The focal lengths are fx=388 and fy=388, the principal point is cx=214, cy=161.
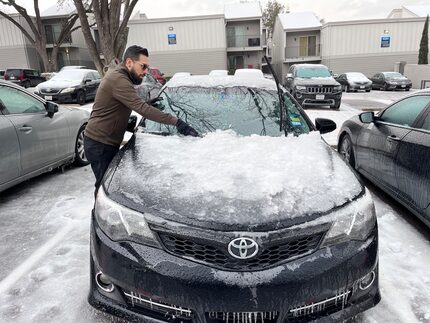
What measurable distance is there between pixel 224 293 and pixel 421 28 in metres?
38.1

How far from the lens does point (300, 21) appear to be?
3581 centimetres

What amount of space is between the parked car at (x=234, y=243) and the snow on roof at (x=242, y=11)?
1415 inches

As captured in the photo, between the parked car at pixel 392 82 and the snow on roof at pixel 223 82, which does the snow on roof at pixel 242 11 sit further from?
the snow on roof at pixel 223 82

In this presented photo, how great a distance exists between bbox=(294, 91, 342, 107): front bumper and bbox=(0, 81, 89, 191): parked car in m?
9.16

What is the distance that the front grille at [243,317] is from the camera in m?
1.99

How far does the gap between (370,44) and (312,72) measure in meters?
21.1

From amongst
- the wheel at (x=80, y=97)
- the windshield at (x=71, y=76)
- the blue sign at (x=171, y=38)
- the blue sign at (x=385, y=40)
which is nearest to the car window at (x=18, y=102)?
the wheel at (x=80, y=97)

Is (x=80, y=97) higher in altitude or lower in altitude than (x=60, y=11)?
lower

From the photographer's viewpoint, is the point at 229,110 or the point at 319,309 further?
the point at 229,110

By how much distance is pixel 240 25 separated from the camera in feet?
120

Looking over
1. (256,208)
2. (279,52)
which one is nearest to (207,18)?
(279,52)

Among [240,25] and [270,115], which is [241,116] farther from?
[240,25]

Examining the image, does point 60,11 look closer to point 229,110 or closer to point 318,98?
point 318,98

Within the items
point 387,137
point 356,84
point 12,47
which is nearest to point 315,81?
point 387,137
